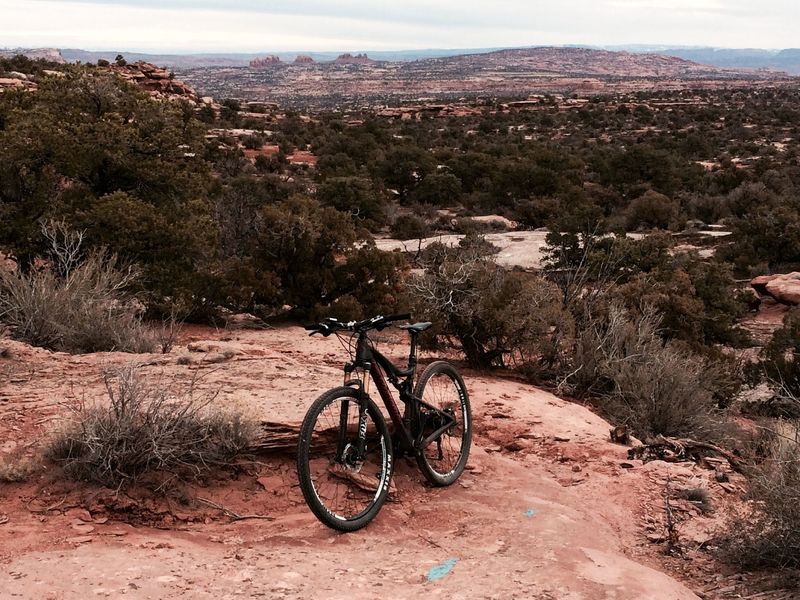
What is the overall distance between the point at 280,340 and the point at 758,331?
11.1 meters

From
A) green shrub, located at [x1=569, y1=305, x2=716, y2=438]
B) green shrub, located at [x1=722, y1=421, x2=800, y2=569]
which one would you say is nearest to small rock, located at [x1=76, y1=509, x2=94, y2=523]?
green shrub, located at [x1=722, y1=421, x2=800, y2=569]

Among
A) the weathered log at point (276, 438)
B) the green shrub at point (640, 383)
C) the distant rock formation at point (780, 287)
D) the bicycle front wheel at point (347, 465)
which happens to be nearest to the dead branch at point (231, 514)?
the bicycle front wheel at point (347, 465)

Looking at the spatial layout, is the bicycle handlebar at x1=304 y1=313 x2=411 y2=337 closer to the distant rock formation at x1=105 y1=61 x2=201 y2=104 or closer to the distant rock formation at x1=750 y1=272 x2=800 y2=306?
the distant rock formation at x1=750 y1=272 x2=800 y2=306

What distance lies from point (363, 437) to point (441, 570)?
3.03ft

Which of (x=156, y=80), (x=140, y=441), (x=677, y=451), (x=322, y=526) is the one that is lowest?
(x=677, y=451)

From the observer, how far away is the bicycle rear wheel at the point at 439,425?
5047mm

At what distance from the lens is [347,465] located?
4.41 m

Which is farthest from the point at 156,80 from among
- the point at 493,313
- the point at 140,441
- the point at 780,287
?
the point at 140,441

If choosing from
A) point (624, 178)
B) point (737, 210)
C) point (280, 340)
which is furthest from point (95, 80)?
point (624, 178)

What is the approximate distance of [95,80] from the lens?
489 inches

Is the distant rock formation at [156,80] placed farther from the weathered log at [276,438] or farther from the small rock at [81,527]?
the small rock at [81,527]

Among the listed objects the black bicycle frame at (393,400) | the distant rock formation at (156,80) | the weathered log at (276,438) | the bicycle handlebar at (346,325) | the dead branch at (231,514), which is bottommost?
the dead branch at (231,514)

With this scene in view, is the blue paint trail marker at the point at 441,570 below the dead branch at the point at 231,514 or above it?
above

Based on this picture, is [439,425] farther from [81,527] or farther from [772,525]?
[81,527]
